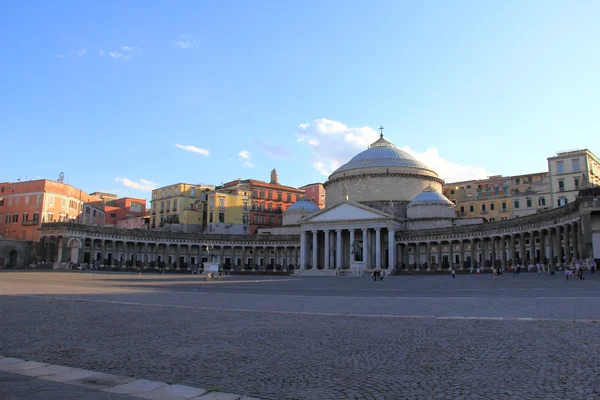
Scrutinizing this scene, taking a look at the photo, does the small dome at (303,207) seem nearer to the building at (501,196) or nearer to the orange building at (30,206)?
the building at (501,196)

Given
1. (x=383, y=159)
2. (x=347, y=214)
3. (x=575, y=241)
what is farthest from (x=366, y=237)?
(x=575, y=241)

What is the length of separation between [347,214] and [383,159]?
1761 cm

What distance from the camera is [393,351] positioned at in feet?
32.5

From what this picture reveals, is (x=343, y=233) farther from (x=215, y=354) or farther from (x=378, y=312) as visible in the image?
(x=215, y=354)

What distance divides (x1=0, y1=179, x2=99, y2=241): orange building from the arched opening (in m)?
3.68

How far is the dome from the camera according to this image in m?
96.3

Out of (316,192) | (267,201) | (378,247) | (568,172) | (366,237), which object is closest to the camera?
(378,247)

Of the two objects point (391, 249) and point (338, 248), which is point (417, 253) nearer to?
point (391, 249)

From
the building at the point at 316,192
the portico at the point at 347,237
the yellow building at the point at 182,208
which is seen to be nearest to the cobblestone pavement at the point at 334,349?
the portico at the point at 347,237

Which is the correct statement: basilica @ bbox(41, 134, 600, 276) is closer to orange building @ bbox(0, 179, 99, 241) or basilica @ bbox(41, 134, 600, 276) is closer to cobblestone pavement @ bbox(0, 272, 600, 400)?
orange building @ bbox(0, 179, 99, 241)

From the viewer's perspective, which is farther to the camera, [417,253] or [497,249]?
[417,253]

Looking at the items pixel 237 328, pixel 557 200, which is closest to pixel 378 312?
pixel 237 328

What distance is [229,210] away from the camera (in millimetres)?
97812

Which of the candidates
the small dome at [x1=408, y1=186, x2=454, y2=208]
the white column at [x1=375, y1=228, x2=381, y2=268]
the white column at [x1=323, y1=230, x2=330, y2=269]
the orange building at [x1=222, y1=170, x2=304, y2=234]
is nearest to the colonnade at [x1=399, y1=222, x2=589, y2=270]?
the white column at [x1=375, y1=228, x2=381, y2=268]
